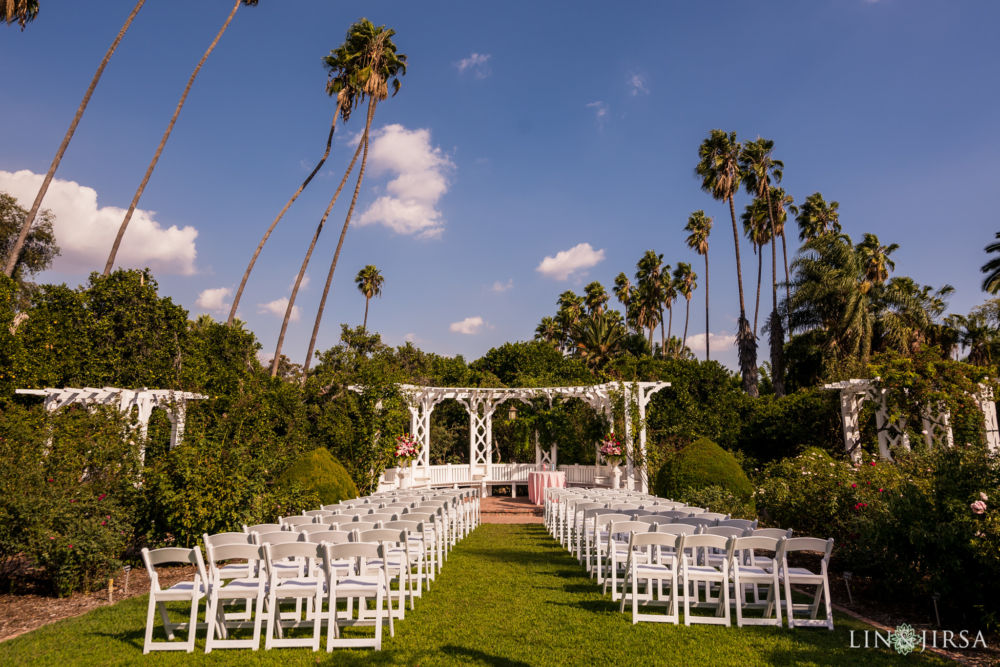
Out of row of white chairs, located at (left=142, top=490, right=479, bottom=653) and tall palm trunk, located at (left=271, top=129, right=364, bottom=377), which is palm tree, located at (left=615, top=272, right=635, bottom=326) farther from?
row of white chairs, located at (left=142, top=490, right=479, bottom=653)

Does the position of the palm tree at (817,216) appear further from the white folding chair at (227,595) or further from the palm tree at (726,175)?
the white folding chair at (227,595)

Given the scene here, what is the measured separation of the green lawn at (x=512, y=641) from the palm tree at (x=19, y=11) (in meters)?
17.9

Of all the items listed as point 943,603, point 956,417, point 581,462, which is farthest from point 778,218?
point 943,603

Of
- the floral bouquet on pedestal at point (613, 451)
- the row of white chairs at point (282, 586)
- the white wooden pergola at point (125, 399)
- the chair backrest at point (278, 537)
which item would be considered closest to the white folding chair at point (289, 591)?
the row of white chairs at point (282, 586)

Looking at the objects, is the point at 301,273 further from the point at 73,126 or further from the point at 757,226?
the point at 757,226

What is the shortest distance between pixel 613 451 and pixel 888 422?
22.3 ft

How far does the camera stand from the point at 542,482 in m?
17.6

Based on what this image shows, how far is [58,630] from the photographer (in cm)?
524

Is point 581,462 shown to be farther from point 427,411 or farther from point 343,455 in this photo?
point 343,455

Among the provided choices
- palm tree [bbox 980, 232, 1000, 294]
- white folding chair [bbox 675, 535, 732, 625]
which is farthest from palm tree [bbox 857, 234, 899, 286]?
white folding chair [bbox 675, 535, 732, 625]

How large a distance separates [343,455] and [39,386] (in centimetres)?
694

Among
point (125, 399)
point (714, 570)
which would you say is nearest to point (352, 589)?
point (714, 570)

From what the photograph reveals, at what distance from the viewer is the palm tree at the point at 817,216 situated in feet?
104

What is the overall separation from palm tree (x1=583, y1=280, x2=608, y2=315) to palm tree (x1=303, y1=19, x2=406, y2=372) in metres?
21.4
